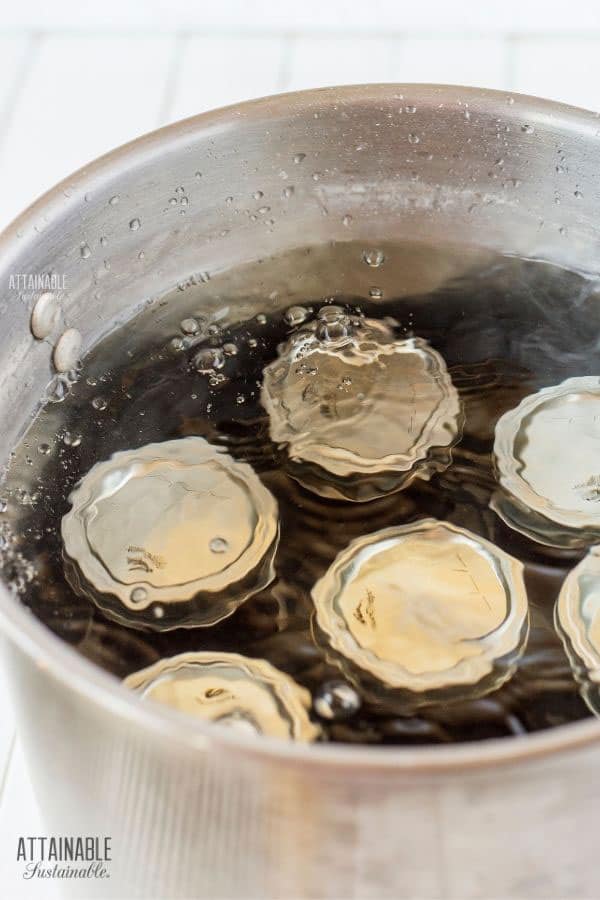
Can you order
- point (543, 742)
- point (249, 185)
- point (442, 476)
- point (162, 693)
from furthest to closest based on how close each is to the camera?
point (249, 185)
point (442, 476)
point (162, 693)
point (543, 742)

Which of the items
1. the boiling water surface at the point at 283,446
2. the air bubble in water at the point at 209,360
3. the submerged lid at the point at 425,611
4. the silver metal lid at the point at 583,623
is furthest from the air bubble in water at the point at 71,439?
the silver metal lid at the point at 583,623

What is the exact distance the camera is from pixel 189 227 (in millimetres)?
889

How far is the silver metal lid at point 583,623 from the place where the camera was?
0.63 m

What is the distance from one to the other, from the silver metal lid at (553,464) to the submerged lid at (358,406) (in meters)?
0.04

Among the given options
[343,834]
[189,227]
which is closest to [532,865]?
[343,834]

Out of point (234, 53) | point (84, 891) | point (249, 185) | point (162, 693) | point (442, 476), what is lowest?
point (84, 891)

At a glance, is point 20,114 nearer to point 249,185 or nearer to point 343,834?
point 249,185

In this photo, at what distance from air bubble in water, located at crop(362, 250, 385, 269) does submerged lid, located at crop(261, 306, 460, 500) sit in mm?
63

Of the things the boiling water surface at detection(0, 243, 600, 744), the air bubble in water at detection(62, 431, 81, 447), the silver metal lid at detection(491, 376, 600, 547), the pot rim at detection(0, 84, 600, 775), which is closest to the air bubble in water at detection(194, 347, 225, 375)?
the boiling water surface at detection(0, 243, 600, 744)

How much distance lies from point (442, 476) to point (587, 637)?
15cm

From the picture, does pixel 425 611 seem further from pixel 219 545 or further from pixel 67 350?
pixel 67 350

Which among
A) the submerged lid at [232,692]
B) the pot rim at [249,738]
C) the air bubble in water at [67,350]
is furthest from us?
the air bubble in water at [67,350]

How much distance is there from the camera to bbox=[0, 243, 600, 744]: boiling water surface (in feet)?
2.09

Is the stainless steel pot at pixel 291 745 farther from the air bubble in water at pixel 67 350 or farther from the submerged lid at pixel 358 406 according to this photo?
the submerged lid at pixel 358 406
